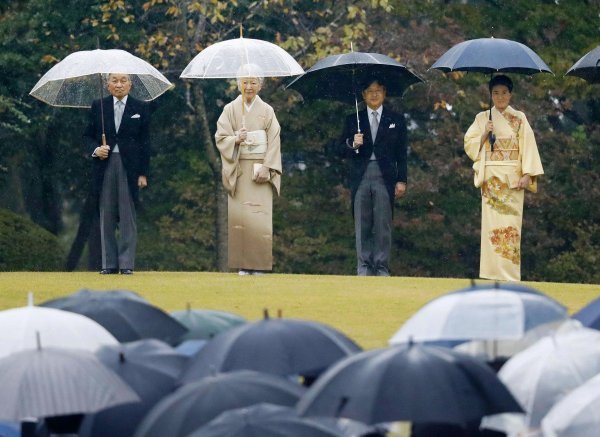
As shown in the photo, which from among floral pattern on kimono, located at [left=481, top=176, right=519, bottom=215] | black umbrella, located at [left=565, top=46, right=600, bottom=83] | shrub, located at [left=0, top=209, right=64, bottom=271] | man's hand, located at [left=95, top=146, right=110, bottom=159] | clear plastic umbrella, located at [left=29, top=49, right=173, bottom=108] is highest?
black umbrella, located at [left=565, top=46, right=600, bottom=83]

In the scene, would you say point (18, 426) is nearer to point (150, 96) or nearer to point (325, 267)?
point (150, 96)

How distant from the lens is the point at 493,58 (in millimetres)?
15695

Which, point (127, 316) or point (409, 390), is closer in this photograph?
point (409, 390)

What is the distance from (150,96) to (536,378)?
9679mm

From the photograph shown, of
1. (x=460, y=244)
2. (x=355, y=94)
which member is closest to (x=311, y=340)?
(x=355, y=94)

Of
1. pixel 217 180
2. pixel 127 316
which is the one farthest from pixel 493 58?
pixel 217 180

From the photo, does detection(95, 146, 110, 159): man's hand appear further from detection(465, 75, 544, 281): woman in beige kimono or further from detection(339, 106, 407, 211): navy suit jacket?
detection(465, 75, 544, 281): woman in beige kimono

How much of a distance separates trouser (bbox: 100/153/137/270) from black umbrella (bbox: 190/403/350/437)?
30.3 ft

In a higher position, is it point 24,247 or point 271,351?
point 271,351

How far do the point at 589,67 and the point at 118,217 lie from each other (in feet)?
14.7

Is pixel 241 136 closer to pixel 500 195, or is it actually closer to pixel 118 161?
pixel 118 161

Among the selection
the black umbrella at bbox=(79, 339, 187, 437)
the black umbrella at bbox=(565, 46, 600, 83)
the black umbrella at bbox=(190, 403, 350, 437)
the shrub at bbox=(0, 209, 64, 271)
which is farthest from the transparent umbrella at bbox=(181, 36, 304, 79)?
the black umbrella at bbox=(190, 403, 350, 437)

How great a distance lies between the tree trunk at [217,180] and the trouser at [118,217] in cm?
729

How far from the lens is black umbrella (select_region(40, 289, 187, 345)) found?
923cm
